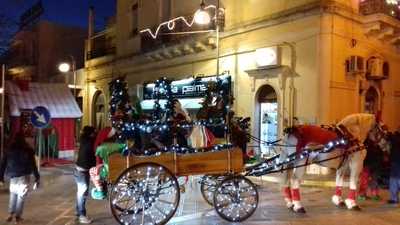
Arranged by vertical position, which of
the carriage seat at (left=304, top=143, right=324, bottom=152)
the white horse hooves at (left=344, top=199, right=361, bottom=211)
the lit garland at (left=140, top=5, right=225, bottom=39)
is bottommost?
the white horse hooves at (left=344, top=199, right=361, bottom=211)

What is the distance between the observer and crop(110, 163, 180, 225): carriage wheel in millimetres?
8398

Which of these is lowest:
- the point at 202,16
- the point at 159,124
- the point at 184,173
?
the point at 184,173

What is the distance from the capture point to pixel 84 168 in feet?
30.1

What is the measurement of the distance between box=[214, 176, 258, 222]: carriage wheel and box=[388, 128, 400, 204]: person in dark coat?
162 inches

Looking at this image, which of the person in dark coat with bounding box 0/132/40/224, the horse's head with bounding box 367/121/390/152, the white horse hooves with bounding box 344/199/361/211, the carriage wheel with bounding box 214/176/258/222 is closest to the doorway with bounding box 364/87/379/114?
the horse's head with bounding box 367/121/390/152

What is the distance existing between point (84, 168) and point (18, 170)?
1226 mm

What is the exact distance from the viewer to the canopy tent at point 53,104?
18.6 meters

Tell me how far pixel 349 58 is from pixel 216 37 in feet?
18.3

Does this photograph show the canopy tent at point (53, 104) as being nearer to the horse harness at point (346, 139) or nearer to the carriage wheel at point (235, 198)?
the carriage wheel at point (235, 198)

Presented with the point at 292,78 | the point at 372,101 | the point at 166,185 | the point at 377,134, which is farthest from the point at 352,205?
the point at 372,101

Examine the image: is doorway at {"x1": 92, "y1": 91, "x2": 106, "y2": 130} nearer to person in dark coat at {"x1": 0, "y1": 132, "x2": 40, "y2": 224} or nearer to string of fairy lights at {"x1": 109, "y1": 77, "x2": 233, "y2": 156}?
string of fairy lights at {"x1": 109, "y1": 77, "x2": 233, "y2": 156}

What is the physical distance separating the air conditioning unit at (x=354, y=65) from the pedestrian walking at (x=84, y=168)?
10.6 meters

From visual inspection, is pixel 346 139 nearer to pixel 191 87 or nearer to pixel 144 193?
pixel 144 193

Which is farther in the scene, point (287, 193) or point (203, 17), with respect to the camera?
point (203, 17)
